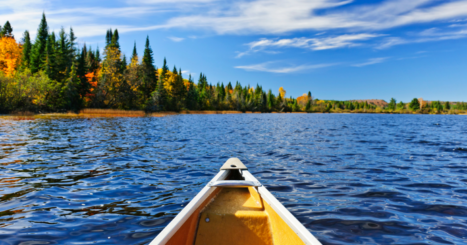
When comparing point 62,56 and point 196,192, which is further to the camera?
point 62,56

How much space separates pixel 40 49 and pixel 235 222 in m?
66.3

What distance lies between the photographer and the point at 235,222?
3.43 m

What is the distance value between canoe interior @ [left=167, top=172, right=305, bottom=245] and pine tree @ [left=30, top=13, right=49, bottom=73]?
58.5m

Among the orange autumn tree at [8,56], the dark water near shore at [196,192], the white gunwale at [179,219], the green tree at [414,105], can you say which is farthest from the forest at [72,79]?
the green tree at [414,105]

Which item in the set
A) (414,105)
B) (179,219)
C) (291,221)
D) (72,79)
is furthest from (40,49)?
(414,105)

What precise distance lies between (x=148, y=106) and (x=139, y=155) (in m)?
52.9

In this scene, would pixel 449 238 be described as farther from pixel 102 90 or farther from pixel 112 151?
pixel 102 90

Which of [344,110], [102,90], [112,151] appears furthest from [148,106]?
[344,110]

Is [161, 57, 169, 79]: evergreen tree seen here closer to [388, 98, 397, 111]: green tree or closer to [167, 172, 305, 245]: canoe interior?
[167, 172, 305, 245]: canoe interior

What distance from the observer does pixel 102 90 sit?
172 ft

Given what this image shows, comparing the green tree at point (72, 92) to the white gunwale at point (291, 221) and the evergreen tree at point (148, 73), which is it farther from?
the white gunwale at point (291, 221)

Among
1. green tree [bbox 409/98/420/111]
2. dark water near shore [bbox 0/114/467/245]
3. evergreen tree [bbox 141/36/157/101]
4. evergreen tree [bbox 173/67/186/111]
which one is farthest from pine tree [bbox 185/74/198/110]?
green tree [bbox 409/98/420/111]

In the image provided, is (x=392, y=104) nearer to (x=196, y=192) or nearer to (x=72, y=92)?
(x=72, y=92)

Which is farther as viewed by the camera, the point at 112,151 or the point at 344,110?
the point at 344,110
